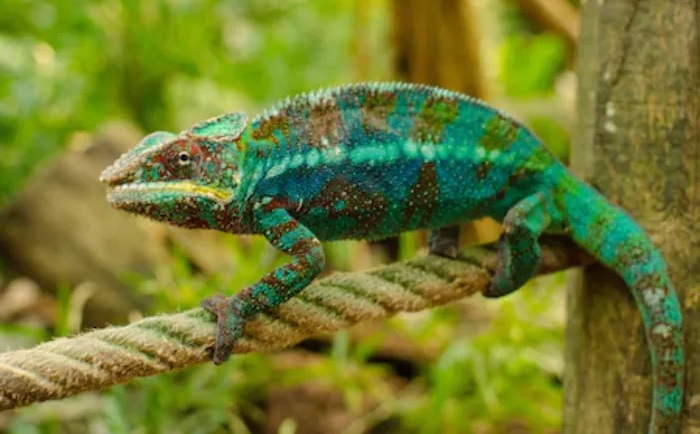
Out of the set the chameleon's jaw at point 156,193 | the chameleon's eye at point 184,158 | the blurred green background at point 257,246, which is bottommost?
the blurred green background at point 257,246

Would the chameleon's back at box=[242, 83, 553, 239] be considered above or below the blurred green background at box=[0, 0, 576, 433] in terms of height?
above

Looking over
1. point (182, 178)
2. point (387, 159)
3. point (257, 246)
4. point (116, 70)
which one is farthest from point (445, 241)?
point (116, 70)

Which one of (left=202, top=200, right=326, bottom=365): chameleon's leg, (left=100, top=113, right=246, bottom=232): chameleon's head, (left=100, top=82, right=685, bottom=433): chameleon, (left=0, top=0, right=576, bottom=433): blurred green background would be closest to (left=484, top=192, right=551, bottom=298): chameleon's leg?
(left=100, top=82, right=685, bottom=433): chameleon

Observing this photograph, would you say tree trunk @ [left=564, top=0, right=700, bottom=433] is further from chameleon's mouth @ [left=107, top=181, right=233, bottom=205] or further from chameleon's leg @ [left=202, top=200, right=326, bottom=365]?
chameleon's mouth @ [left=107, top=181, right=233, bottom=205]

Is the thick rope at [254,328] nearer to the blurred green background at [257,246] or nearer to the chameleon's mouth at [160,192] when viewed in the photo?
the chameleon's mouth at [160,192]

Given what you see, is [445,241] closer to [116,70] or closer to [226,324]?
[226,324]

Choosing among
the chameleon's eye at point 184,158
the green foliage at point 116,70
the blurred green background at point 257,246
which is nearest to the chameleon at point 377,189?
the chameleon's eye at point 184,158

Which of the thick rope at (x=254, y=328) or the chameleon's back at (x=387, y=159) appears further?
the chameleon's back at (x=387, y=159)
